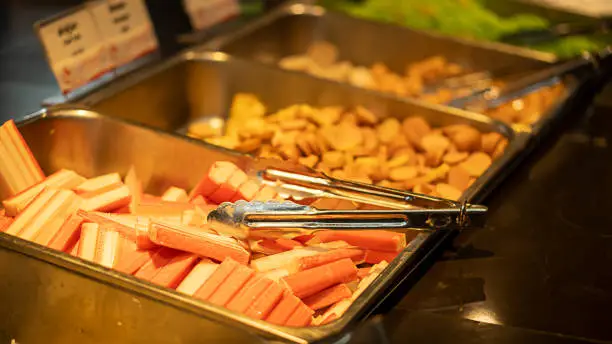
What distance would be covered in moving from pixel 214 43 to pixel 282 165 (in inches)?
29.3

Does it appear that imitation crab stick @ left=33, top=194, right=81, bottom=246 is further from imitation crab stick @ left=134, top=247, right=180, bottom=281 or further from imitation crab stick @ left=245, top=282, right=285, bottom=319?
imitation crab stick @ left=245, top=282, right=285, bottom=319

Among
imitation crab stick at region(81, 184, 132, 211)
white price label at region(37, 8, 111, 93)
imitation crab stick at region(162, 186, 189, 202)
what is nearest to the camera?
imitation crab stick at region(81, 184, 132, 211)

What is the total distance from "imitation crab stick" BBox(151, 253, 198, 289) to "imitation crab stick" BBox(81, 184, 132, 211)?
225 millimetres

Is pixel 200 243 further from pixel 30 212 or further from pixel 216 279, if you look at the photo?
pixel 30 212

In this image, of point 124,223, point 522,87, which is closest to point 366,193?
point 124,223

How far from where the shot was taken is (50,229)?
123 cm

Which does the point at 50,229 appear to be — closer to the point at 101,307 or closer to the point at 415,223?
the point at 101,307

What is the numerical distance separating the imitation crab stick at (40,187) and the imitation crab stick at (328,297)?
0.52 meters

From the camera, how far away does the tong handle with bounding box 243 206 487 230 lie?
1151mm

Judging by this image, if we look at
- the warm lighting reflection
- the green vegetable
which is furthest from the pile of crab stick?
the green vegetable

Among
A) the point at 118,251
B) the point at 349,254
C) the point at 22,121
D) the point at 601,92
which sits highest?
the point at 22,121

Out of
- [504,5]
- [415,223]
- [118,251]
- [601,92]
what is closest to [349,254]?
[415,223]

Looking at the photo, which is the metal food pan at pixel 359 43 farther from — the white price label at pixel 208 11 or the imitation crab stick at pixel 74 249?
the imitation crab stick at pixel 74 249

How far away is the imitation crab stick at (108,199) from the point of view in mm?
1306
